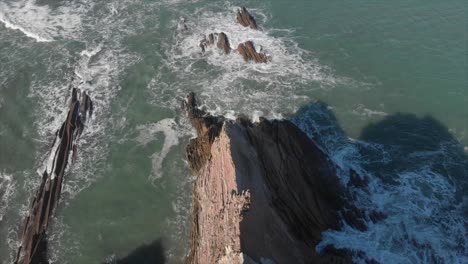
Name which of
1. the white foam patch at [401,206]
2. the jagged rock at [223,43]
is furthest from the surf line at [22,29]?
the white foam patch at [401,206]

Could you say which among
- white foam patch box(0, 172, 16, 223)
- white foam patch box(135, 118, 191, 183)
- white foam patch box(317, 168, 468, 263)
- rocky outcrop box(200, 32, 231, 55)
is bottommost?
white foam patch box(0, 172, 16, 223)

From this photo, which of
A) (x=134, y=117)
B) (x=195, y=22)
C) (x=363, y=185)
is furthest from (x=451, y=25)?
(x=134, y=117)

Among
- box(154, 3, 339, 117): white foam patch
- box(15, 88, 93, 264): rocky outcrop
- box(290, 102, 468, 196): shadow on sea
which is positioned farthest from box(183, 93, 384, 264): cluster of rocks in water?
box(15, 88, 93, 264): rocky outcrop

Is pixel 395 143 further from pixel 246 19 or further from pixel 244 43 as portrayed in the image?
pixel 246 19

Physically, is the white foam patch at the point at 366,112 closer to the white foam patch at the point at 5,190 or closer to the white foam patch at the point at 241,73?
the white foam patch at the point at 241,73

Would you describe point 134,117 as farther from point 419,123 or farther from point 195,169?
point 419,123

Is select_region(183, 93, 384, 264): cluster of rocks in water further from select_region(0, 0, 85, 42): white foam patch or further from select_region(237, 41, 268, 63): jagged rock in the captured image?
select_region(0, 0, 85, 42): white foam patch

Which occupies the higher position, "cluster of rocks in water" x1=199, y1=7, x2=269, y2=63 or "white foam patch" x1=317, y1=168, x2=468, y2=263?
"cluster of rocks in water" x1=199, y1=7, x2=269, y2=63

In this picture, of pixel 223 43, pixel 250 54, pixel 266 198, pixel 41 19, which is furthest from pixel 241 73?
pixel 41 19
